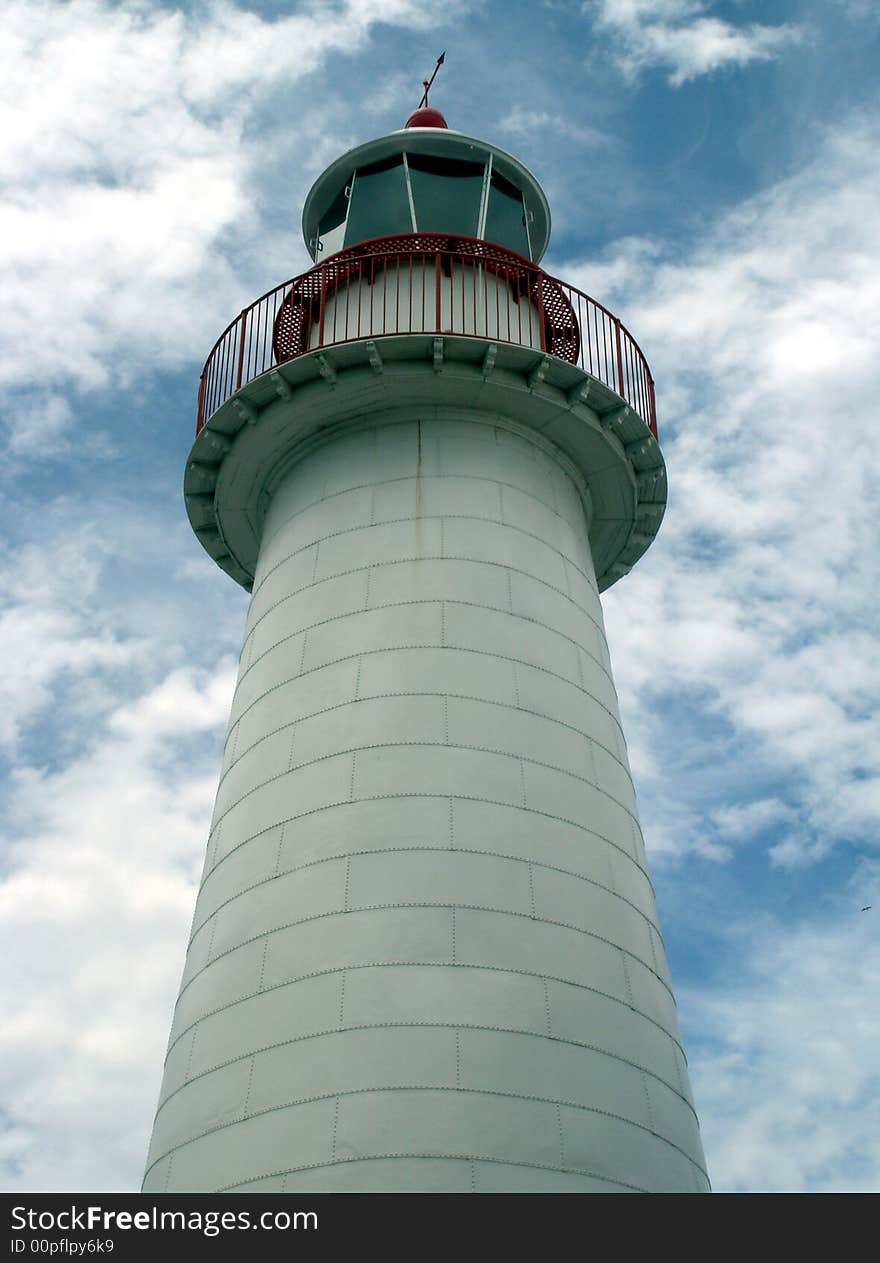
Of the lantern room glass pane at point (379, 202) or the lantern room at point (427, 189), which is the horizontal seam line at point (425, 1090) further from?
the lantern room glass pane at point (379, 202)

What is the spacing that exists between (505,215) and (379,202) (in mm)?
2044

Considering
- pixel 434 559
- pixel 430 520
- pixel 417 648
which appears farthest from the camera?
pixel 430 520

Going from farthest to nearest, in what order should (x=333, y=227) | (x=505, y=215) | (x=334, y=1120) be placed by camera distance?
(x=333, y=227) → (x=505, y=215) → (x=334, y=1120)

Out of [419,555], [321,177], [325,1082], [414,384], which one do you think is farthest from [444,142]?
[325,1082]

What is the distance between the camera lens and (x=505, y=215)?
1950 cm

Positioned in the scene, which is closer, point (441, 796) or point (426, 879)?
point (426, 879)

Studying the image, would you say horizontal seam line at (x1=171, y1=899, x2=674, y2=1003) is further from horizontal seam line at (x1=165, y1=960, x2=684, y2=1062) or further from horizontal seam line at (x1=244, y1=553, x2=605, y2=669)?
horizontal seam line at (x1=244, y1=553, x2=605, y2=669)

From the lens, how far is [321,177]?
19.6 m

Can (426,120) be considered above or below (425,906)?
above

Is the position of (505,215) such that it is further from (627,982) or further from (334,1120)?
(334,1120)

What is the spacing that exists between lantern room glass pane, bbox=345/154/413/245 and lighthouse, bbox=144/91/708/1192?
6 cm

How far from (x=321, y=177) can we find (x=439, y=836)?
1230cm

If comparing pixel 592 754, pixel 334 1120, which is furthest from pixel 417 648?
pixel 334 1120
